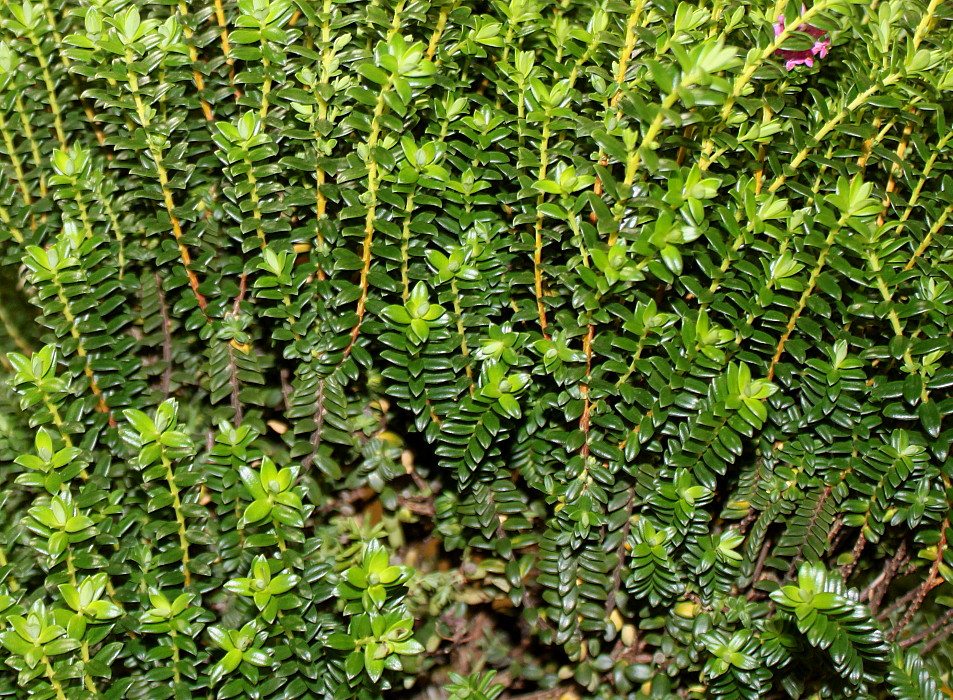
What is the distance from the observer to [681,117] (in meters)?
1.12

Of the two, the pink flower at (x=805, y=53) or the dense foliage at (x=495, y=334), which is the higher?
the pink flower at (x=805, y=53)

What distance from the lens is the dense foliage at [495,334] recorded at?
1.24m

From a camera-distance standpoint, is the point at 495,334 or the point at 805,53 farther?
the point at 805,53

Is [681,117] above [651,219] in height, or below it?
above

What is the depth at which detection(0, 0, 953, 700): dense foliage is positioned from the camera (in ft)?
4.07

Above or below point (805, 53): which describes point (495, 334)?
below

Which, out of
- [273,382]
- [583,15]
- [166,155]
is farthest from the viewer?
[273,382]

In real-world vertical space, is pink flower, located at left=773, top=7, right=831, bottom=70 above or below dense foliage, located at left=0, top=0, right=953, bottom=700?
above

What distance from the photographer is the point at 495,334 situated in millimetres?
1284

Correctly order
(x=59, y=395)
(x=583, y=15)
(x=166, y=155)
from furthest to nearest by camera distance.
→ 1. (x=583, y=15)
2. (x=166, y=155)
3. (x=59, y=395)

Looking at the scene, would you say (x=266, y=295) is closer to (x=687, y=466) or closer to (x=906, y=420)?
(x=687, y=466)

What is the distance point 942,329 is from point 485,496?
2.65 ft

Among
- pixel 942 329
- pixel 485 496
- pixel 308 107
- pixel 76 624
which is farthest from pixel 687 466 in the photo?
pixel 76 624

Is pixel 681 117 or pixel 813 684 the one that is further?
pixel 813 684
